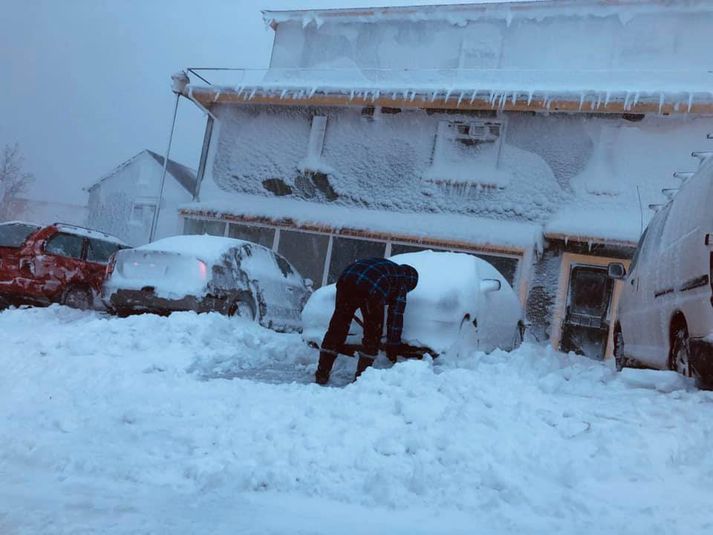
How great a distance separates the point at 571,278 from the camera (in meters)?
11.5

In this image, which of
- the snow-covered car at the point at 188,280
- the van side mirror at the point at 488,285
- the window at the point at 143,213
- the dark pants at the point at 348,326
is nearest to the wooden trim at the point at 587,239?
the van side mirror at the point at 488,285

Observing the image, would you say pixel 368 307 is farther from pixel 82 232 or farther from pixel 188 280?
pixel 82 232

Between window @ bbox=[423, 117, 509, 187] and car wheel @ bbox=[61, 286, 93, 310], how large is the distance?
274 inches

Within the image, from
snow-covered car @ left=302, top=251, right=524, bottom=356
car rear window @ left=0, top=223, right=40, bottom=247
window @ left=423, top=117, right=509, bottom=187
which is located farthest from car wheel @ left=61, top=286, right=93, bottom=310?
window @ left=423, top=117, right=509, bottom=187

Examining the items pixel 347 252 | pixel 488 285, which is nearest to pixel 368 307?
pixel 488 285

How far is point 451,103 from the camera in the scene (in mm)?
12438

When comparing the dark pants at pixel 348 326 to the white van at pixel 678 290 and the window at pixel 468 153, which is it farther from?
the window at pixel 468 153

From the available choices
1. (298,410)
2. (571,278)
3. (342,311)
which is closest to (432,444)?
(298,410)

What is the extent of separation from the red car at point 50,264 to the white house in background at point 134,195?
52.9 ft

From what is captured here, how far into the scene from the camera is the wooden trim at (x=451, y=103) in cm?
1116

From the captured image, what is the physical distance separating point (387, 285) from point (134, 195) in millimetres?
24547

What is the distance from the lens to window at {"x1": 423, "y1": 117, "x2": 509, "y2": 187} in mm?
12336

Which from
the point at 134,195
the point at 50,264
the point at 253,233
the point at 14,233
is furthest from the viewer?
the point at 134,195

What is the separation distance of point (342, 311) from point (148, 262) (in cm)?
304
